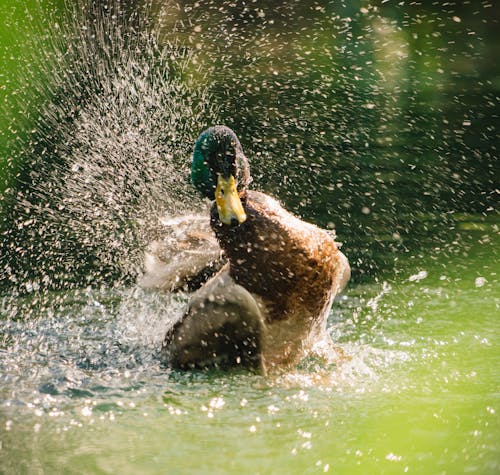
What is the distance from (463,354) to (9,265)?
3.43m

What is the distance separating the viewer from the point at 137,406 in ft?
11.7

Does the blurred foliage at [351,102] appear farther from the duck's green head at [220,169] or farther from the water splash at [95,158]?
the duck's green head at [220,169]

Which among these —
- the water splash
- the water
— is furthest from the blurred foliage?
the water splash

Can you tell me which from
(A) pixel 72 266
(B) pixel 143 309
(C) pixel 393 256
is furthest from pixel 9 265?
(C) pixel 393 256

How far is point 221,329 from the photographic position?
11.8 feet

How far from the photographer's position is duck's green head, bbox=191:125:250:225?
11.8ft

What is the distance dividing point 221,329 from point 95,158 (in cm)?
431

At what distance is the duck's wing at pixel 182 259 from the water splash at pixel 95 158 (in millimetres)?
268

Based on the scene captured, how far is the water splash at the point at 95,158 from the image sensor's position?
658 cm

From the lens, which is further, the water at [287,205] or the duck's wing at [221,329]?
the duck's wing at [221,329]

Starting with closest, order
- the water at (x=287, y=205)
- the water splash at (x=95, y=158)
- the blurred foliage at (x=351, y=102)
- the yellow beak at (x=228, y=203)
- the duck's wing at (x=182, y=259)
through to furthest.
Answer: the water at (x=287, y=205) → the yellow beak at (x=228, y=203) → the duck's wing at (x=182, y=259) → the water splash at (x=95, y=158) → the blurred foliage at (x=351, y=102)

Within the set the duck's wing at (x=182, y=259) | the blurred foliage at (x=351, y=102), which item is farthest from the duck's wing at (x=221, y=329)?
the blurred foliage at (x=351, y=102)

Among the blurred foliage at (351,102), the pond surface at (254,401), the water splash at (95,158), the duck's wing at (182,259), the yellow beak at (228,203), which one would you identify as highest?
the yellow beak at (228,203)

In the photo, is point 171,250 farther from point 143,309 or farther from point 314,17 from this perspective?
point 314,17
